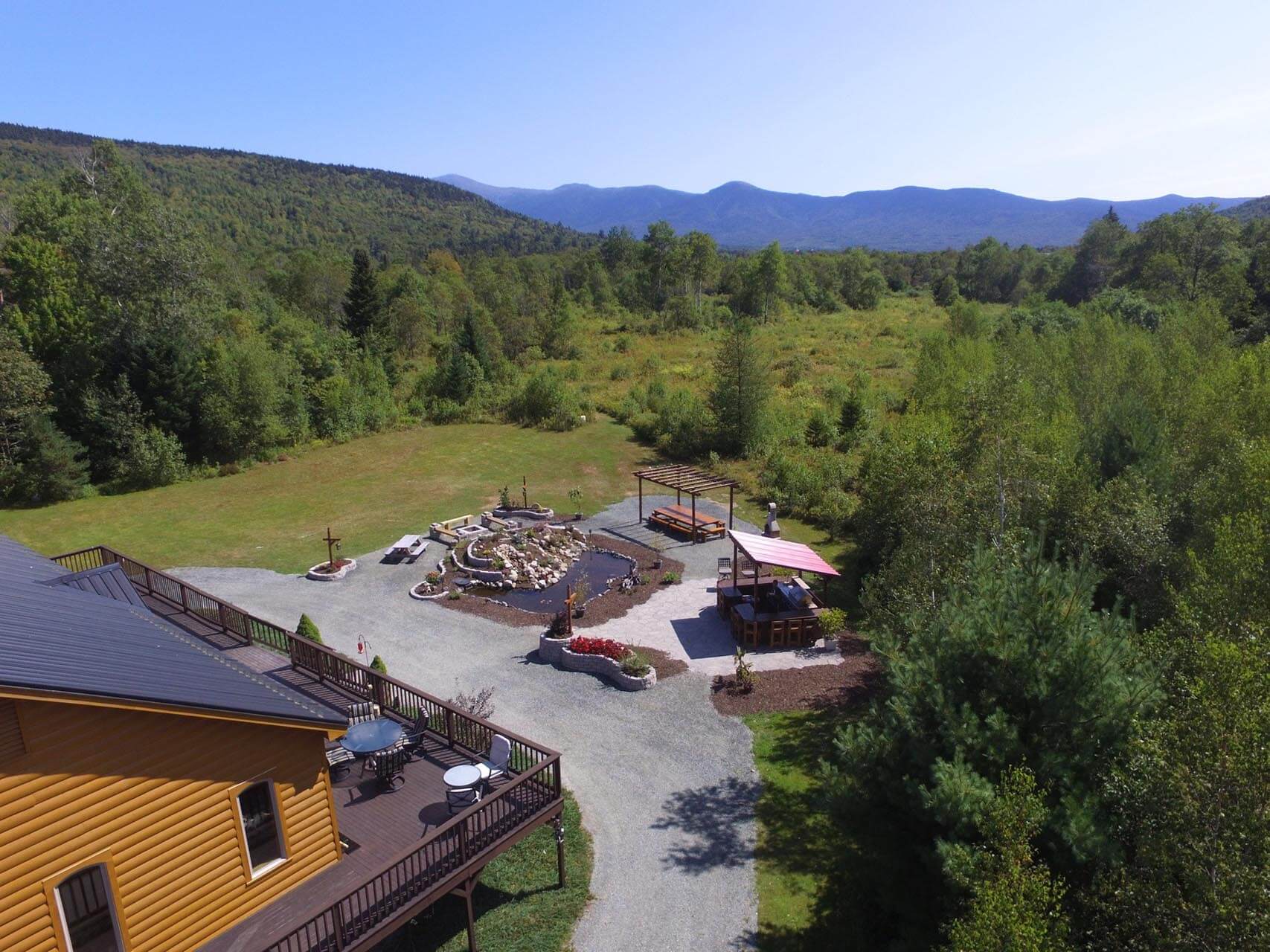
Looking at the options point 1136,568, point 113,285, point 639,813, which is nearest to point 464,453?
point 113,285

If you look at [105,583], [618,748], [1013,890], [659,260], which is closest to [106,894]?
[105,583]

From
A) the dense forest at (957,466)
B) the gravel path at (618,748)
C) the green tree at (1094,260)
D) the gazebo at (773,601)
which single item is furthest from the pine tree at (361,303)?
the green tree at (1094,260)

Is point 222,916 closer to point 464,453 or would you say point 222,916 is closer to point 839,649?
point 839,649

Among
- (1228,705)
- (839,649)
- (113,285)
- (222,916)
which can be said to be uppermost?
(113,285)

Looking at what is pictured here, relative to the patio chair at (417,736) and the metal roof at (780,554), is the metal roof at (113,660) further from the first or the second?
the metal roof at (780,554)

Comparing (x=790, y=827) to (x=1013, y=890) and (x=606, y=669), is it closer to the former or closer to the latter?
(x=606, y=669)

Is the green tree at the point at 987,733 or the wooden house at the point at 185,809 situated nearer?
the wooden house at the point at 185,809

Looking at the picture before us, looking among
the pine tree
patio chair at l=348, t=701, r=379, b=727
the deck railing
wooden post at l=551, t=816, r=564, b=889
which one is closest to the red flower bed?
the deck railing
